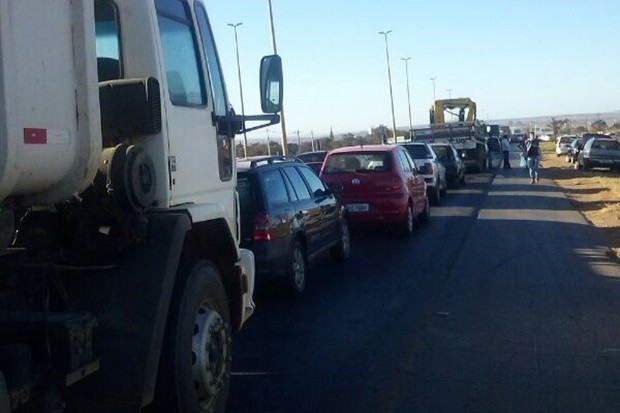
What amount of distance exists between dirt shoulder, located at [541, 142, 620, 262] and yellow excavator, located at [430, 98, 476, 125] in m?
7.06

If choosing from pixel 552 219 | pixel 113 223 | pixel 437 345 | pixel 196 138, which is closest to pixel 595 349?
pixel 437 345

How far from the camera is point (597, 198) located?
21.9m

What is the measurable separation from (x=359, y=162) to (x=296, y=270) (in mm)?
5471

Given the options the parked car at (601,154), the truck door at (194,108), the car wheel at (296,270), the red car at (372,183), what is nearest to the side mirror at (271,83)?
the truck door at (194,108)

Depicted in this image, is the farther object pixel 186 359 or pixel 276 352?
pixel 276 352

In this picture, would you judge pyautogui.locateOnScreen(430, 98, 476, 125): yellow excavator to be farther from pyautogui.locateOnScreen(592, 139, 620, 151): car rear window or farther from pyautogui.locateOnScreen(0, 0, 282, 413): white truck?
pyautogui.locateOnScreen(0, 0, 282, 413): white truck

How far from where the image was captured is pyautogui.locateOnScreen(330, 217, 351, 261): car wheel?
39.8 ft

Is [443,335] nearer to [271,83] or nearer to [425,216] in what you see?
[271,83]

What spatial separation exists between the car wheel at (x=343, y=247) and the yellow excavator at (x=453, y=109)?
29.1m

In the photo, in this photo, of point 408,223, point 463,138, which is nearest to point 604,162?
point 463,138

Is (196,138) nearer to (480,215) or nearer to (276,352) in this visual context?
(276,352)

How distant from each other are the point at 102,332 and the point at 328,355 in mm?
3396

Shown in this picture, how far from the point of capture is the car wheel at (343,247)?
Answer: 12.1m

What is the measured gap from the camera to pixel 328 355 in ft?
22.9
